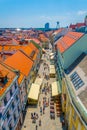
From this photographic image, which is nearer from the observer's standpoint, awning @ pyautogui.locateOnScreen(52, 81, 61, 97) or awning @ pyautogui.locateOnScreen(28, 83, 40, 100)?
awning @ pyautogui.locateOnScreen(28, 83, 40, 100)

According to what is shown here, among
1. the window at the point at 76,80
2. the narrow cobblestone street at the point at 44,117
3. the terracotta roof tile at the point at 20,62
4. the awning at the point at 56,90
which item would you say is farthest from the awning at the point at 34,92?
the window at the point at 76,80

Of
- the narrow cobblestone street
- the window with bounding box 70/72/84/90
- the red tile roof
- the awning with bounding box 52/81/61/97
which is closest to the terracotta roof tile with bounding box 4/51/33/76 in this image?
the narrow cobblestone street

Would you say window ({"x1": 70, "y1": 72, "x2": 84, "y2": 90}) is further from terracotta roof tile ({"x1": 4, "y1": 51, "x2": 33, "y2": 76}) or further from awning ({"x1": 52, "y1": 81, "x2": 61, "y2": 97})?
terracotta roof tile ({"x1": 4, "y1": 51, "x2": 33, "y2": 76})

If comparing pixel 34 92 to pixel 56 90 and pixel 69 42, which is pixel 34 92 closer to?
pixel 56 90

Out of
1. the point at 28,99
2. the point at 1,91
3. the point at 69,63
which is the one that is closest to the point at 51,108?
the point at 28,99

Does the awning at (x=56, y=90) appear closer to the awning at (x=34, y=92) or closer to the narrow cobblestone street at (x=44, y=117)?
the narrow cobblestone street at (x=44, y=117)

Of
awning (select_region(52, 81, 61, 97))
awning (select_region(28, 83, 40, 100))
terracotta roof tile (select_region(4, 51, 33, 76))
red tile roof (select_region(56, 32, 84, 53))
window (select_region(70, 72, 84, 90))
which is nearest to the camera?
window (select_region(70, 72, 84, 90))

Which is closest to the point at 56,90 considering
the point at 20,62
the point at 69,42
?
the point at 20,62

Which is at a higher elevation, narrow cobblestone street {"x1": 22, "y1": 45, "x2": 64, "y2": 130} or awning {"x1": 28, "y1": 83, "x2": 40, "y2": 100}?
awning {"x1": 28, "y1": 83, "x2": 40, "y2": 100}

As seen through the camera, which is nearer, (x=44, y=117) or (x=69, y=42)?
(x=44, y=117)
